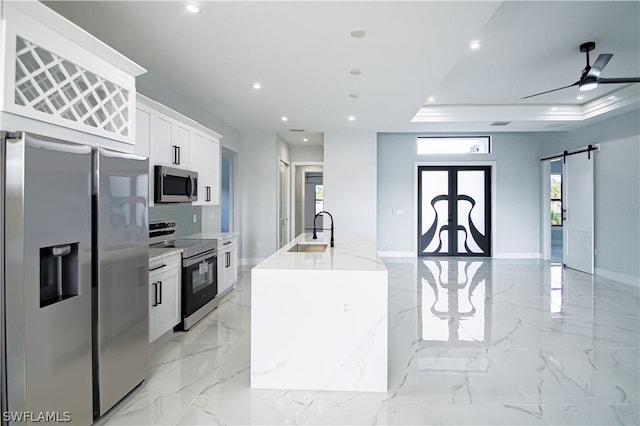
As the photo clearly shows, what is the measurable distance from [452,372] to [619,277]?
198 inches

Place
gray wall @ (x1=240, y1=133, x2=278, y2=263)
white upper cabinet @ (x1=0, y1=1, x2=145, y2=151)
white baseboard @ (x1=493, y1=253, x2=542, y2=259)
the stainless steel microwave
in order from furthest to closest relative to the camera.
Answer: white baseboard @ (x1=493, y1=253, x2=542, y2=259), gray wall @ (x1=240, y1=133, x2=278, y2=263), the stainless steel microwave, white upper cabinet @ (x1=0, y1=1, x2=145, y2=151)

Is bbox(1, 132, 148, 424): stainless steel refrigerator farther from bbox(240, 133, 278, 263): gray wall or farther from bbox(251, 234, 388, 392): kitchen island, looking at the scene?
bbox(240, 133, 278, 263): gray wall

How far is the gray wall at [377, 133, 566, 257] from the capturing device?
7.98m

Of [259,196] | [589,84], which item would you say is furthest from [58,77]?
[259,196]

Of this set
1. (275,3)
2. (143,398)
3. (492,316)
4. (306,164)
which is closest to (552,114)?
(492,316)

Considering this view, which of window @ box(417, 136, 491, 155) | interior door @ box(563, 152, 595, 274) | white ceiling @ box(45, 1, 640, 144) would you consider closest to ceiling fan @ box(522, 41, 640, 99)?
white ceiling @ box(45, 1, 640, 144)

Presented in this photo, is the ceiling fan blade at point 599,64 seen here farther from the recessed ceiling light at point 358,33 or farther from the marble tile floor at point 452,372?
the marble tile floor at point 452,372

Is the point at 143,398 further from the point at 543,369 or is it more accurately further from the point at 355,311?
the point at 543,369

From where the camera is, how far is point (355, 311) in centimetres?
236

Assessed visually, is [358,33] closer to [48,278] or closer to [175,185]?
[175,185]

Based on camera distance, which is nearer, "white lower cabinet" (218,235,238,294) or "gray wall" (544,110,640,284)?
"white lower cabinet" (218,235,238,294)

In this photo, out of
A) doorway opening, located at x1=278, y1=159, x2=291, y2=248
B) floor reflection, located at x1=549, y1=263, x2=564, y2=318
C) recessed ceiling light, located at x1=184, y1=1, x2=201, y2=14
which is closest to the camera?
recessed ceiling light, located at x1=184, y1=1, x2=201, y2=14

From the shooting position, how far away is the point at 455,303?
4469 millimetres

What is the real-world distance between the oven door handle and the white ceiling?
1967 mm
